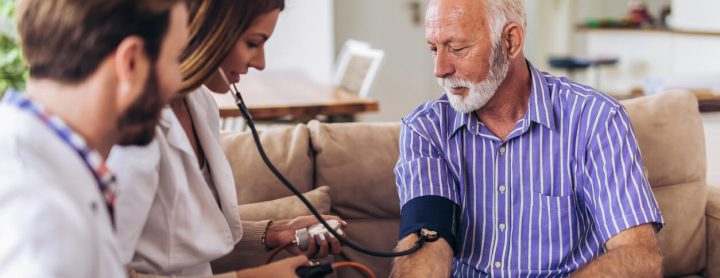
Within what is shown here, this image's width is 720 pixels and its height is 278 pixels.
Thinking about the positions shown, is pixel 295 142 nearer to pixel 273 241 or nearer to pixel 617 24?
pixel 273 241

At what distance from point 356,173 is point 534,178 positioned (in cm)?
48

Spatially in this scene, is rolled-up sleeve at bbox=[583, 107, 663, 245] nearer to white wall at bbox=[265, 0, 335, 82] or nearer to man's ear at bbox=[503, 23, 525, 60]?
man's ear at bbox=[503, 23, 525, 60]

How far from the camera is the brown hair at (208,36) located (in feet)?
3.88

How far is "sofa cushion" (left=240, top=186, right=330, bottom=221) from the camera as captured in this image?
1842 mm

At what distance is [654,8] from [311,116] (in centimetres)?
498

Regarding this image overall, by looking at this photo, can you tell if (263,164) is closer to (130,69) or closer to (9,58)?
(130,69)

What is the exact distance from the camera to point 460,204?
1.77m

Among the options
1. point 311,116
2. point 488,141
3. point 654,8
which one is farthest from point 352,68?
point 654,8

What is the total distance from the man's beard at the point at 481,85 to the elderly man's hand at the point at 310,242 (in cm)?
38

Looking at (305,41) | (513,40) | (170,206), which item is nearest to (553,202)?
(513,40)

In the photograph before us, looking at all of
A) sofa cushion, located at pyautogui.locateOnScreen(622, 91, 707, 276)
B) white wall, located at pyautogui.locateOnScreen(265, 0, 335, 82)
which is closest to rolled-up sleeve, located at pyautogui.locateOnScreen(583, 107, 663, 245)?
sofa cushion, located at pyautogui.locateOnScreen(622, 91, 707, 276)

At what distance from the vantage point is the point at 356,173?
2.03 metres

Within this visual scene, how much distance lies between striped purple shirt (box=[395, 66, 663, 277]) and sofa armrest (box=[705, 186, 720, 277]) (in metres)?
0.59

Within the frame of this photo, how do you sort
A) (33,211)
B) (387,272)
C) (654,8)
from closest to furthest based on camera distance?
(33,211), (387,272), (654,8)
